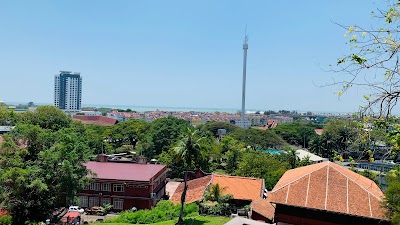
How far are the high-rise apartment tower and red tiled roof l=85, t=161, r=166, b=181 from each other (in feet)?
493

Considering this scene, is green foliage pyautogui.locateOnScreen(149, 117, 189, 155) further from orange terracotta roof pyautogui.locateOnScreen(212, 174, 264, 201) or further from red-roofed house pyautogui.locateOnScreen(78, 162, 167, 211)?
orange terracotta roof pyautogui.locateOnScreen(212, 174, 264, 201)

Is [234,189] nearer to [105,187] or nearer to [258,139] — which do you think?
[105,187]

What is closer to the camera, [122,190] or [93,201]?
[122,190]

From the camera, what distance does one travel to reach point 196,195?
25.5 m

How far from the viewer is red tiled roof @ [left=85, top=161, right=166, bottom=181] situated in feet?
93.0

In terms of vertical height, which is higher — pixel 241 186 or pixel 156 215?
pixel 241 186

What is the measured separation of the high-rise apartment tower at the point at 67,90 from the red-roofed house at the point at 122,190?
500ft

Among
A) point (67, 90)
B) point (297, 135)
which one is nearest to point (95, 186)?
point (297, 135)

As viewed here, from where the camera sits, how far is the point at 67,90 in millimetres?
171750

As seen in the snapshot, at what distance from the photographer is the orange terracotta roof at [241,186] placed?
24.2 m

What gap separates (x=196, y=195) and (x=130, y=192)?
19.9ft

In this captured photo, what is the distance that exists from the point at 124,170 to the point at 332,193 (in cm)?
2012

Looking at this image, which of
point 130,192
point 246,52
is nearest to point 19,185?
point 130,192

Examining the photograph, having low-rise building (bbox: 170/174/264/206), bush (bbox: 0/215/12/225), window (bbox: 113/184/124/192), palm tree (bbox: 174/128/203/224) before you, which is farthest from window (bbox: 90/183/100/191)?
palm tree (bbox: 174/128/203/224)
